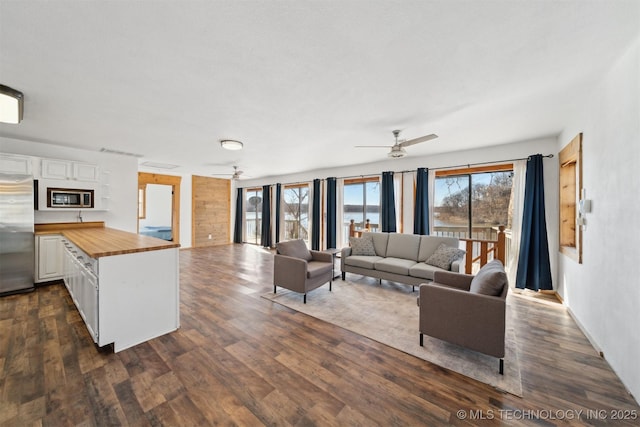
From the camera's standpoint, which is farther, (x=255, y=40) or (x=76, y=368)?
(x=76, y=368)

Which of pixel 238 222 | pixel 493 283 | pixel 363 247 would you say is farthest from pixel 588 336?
pixel 238 222

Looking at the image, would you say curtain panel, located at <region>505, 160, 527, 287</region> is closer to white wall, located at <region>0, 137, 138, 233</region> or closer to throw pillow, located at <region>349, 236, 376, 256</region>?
throw pillow, located at <region>349, 236, 376, 256</region>

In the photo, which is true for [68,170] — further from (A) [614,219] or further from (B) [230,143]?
(A) [614,219]

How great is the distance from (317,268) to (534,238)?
3.61m

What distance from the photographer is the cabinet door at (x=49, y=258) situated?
3975 mm

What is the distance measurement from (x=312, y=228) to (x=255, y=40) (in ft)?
19.5

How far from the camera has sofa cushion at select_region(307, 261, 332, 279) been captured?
3.60 metres

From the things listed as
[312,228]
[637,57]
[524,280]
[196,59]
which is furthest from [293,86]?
[312,228]

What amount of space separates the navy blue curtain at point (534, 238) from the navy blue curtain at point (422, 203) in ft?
5.28

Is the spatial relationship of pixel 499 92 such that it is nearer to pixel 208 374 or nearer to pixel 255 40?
pixel 255 40

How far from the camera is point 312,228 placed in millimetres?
7441

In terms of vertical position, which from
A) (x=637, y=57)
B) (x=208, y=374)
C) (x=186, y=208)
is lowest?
(x=208, y=374)

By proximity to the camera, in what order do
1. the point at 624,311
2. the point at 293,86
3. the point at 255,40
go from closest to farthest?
the point at 255,40 → the point at 624,311 → the point at 293,86

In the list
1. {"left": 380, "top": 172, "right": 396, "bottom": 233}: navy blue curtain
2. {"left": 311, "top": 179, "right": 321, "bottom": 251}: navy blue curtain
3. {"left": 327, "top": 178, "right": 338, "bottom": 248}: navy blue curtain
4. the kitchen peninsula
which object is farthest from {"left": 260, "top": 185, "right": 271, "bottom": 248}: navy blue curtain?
the kitchen peninsula
